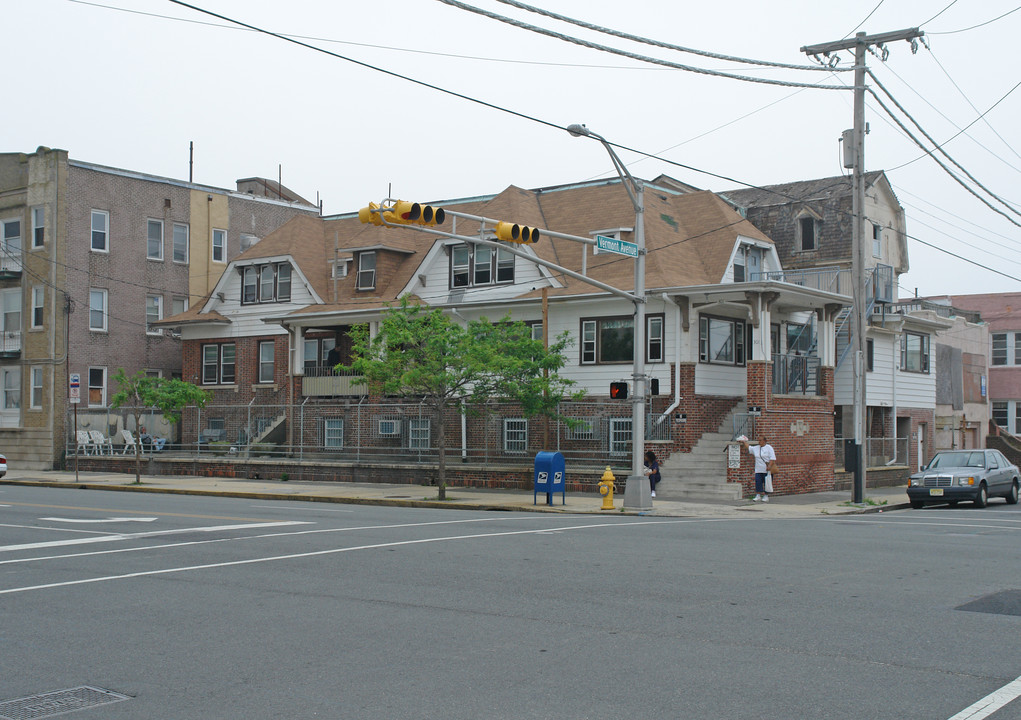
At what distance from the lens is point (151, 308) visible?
1758 inches

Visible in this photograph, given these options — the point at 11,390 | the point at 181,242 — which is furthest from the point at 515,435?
the point at 11,390

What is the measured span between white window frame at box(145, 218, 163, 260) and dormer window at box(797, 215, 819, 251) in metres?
27.0

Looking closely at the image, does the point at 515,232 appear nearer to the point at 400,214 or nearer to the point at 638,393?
the point at 400,214

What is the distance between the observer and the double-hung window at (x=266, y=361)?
131ft

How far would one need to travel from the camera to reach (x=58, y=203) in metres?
41.0

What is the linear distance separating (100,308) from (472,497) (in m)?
23.0

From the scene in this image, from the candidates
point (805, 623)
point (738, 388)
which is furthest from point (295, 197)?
point (805, 623)

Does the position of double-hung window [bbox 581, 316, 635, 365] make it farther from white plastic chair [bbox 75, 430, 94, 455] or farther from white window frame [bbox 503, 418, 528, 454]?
white plastic chair [bbox 75, 430, 94, 455]

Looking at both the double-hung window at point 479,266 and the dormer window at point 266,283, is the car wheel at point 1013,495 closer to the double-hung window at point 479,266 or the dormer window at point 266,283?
the double-hung window at point 479,266

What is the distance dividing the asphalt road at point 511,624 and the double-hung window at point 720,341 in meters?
13.8

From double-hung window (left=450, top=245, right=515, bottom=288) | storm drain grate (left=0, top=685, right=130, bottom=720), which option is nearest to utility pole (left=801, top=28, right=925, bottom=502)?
double-hung window (left=450, top=245, right=515, bottom=288)

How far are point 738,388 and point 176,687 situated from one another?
26.3 metres

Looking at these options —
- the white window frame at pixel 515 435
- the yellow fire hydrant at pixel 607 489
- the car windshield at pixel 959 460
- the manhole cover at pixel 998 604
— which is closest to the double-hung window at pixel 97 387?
the white window frame at pixel 515 435

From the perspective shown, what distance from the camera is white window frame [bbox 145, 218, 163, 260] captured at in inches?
1746
